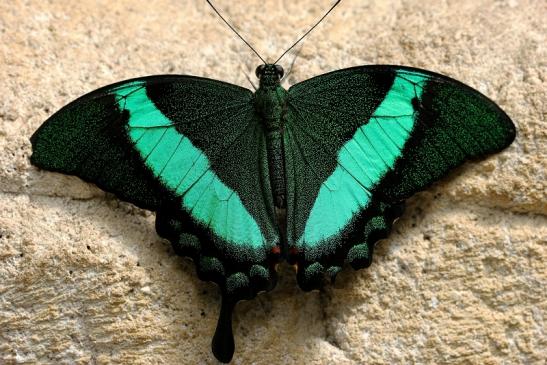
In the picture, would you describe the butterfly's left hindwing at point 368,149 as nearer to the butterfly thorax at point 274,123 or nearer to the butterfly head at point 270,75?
the butterfly thorax at point 274,123

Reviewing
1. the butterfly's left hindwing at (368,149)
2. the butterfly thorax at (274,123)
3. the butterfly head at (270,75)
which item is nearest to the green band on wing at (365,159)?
the butterfly's left hindwing at (368,149)

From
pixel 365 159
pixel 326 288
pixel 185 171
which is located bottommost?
pixel 326 288

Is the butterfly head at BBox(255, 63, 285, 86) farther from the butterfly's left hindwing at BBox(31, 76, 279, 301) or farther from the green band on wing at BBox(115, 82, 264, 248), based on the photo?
the green band on wing at BBox(115, 82, 264, 248)

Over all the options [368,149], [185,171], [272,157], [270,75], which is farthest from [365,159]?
[185,171]

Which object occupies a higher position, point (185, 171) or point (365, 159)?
point (365, 159)

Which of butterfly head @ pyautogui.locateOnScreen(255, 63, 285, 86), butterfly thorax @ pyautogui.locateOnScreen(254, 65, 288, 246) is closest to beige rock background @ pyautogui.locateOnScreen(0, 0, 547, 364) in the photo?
butterfly thorax @ pyautogui.locateOnScreen(254, 65, 288, 246)

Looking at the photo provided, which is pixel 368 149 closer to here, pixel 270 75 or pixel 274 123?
pixel 274 123

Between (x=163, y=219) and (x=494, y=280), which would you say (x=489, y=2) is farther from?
(x=163, y=219)
